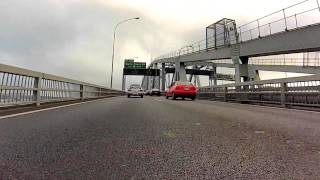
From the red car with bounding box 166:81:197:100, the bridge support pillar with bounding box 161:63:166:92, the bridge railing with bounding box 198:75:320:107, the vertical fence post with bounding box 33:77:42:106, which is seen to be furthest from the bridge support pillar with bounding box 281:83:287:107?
the bridge support pillar with bounding box 161:63:166:92

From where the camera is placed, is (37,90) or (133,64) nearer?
(37,90)

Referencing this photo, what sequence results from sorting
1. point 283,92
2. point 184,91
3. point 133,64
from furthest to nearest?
point 133,64 < point 184,91 < point 283,92

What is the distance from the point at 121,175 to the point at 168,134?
307cm

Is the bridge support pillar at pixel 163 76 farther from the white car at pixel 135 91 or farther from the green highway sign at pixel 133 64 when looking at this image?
the white car at pixel 135 91

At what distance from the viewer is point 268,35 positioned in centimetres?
3781

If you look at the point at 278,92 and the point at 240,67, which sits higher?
the point at 240,67

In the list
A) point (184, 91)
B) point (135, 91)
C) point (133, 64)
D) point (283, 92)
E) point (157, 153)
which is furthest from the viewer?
point (133, 64)

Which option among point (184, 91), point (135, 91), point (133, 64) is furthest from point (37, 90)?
point (133, 64)

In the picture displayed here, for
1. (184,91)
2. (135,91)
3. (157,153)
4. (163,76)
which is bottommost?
(157,153)

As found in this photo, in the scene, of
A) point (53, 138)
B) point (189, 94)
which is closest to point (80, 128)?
point (53, 138)

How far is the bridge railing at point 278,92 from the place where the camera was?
53.8 feet

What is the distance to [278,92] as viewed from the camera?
63.5 feet

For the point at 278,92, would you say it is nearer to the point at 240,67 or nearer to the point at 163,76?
the point at 240,67

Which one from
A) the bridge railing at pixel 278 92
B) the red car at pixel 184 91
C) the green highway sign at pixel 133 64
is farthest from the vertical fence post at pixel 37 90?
the green highway sign at pixel 133 64
